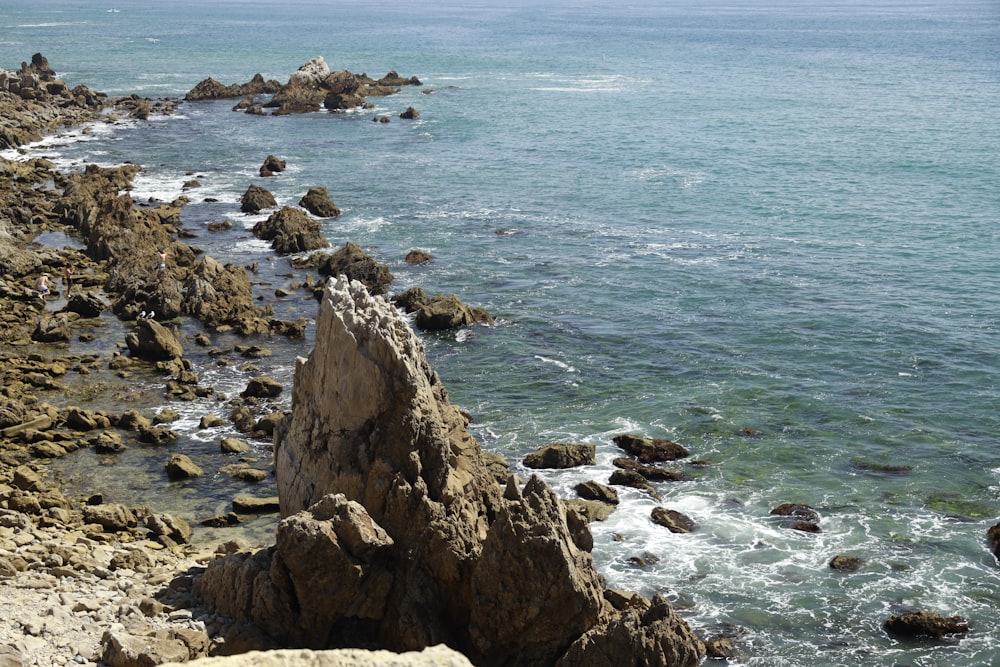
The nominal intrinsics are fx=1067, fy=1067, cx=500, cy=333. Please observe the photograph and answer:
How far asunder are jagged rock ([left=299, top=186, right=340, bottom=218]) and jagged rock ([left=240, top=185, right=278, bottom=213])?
6.25ft

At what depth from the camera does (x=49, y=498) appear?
27.1 metres

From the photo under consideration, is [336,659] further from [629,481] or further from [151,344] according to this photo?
[151,344]

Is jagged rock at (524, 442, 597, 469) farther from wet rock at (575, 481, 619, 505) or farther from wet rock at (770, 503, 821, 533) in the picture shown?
wet rock at (770, 503, 821, 533)

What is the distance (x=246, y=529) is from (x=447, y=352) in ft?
52.1

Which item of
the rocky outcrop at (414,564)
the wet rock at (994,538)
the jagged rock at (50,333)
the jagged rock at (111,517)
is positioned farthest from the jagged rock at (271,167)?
the wet rock at (994,538)

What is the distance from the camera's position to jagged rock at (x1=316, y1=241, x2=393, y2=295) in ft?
164

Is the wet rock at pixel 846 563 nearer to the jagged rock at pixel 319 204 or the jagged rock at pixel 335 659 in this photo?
the jagged rock at pixel 335 659

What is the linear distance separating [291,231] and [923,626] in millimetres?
40195

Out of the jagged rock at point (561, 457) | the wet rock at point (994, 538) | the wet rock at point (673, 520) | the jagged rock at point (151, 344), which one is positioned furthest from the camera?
the jagged rock at point (151, 344)

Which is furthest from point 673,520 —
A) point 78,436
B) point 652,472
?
point 78,436

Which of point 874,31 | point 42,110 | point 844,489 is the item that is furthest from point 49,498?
point 874,31

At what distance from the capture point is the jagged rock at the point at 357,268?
49.8 metres

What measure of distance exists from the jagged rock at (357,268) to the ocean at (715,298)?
171 cm

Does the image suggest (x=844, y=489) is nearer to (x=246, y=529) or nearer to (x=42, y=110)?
(x=246, y=529)
